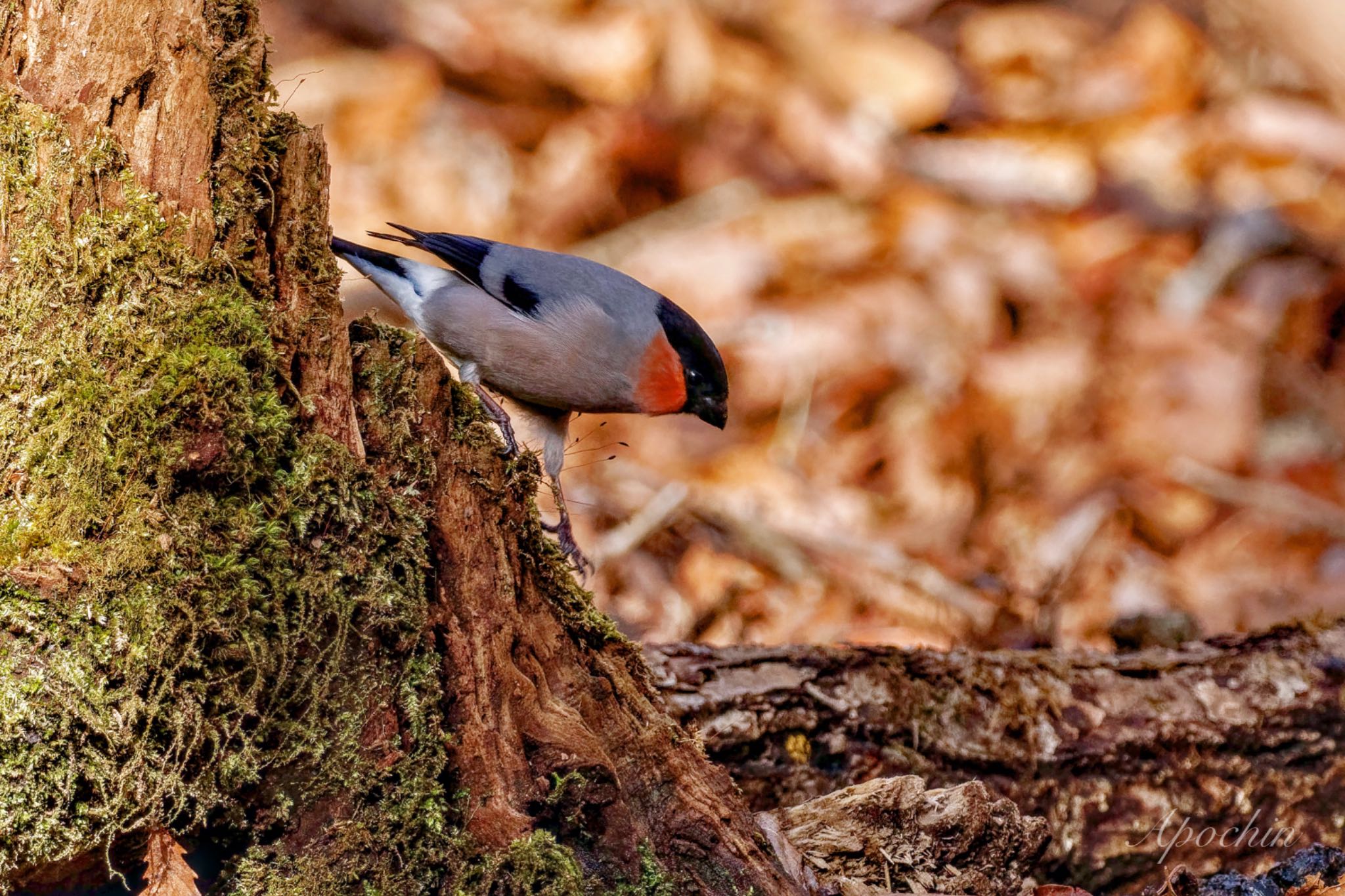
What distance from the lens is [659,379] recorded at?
141 inches

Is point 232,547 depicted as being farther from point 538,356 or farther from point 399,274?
point 399,274

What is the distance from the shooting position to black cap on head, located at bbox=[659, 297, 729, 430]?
3.64 meters

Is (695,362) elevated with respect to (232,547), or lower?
lower

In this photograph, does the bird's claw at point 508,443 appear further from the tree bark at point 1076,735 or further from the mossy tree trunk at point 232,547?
the tree bark at point 1076,735

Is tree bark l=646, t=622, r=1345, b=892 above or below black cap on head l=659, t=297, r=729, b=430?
below

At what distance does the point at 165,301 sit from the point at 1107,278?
7.42 meters

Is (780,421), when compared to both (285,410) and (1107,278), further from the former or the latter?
(285,410)

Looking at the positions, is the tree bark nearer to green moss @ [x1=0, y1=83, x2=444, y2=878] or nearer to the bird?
the bird

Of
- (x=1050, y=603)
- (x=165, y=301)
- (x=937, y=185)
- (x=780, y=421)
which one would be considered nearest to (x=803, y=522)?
(x=780, y=421)

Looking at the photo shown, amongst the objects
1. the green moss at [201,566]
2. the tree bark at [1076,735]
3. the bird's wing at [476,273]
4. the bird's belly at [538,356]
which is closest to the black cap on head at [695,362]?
the bird's belly at [538,356]
